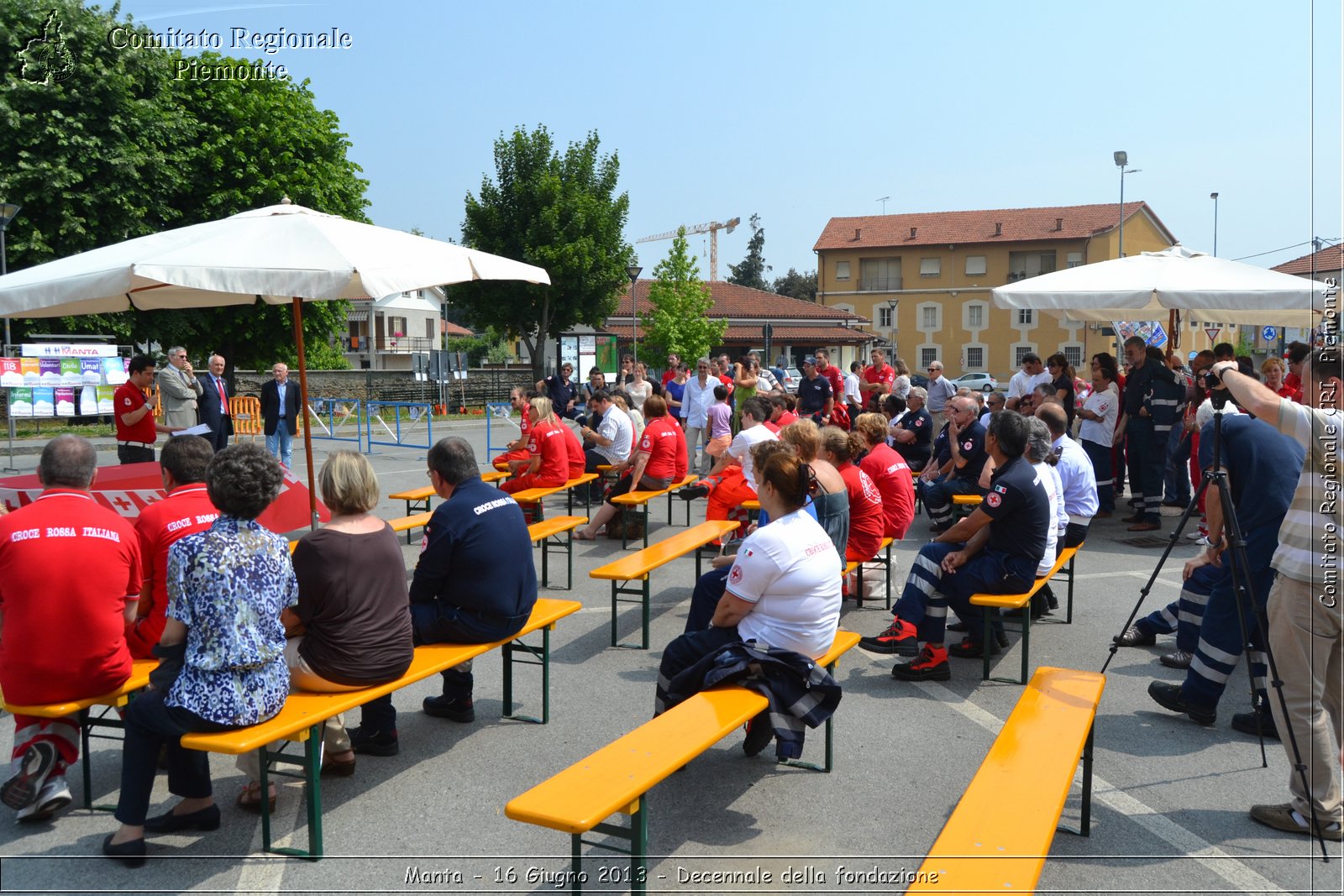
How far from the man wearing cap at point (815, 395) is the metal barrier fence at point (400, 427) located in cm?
679

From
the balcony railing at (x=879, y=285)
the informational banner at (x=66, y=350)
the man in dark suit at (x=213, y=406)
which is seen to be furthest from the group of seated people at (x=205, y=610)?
the balcony railing at (x=879, y=285)

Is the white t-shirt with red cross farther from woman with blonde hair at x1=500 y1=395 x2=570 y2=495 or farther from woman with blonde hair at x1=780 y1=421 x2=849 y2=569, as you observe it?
woman with blonde hair at x1=500 y1=395 x2=570 y2=495

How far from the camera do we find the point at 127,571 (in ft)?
12.7

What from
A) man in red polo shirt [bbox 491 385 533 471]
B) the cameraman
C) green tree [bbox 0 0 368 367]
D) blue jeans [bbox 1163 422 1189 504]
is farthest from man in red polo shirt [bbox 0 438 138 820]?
green tree [bbox 0 0 368 367]

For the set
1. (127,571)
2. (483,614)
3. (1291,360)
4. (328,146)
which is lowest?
(483,614)

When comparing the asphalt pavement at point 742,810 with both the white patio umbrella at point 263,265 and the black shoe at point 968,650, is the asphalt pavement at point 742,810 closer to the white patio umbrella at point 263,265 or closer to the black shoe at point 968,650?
the black shoe at point 968,650

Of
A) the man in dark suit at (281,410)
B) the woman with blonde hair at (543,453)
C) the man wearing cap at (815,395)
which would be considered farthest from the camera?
the man wearing cap at (815,395)

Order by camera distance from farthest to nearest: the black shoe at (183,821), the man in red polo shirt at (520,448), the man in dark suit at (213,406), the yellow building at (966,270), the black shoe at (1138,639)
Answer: the yellow building at (966,270) < the man in dark suit at (213,406) < the man in red polo shirt at (520,448) < the black shoe at (1138,639) < the black shoe at (183,821)

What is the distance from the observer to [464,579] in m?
4.48

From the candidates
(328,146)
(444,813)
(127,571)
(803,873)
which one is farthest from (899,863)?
(328,146)

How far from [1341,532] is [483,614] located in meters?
3.60

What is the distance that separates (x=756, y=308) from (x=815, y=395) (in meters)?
45.6

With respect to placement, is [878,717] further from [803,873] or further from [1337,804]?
[1337,804]

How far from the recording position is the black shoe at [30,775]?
3.77 m
